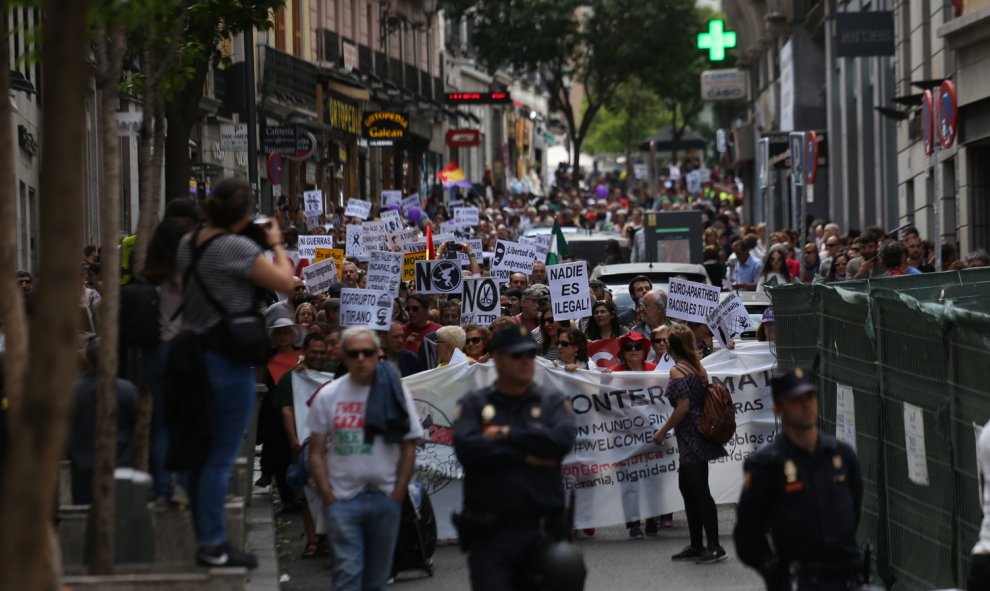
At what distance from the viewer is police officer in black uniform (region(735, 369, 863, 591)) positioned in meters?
7.42

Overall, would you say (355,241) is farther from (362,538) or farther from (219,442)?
(219,442)

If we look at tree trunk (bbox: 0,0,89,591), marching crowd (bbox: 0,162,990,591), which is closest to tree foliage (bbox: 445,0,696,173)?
marching crowd (bbox: 0,162,990,591)

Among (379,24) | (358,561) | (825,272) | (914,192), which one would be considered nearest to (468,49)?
(379,24)

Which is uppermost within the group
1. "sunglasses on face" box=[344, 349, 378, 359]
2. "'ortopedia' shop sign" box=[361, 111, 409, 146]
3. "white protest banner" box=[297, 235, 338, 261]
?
"'ortopedia' shop sign" box=[361, 111, 409, 146]

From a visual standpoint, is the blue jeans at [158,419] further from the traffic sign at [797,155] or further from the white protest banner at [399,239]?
the traffic sign at [797,155]

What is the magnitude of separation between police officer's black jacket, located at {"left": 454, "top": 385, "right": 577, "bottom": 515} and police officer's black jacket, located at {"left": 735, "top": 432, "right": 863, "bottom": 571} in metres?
0.86

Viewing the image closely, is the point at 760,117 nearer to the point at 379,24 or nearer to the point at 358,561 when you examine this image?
A: the point at 379,24

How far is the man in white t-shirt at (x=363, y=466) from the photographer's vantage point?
29.9 feet

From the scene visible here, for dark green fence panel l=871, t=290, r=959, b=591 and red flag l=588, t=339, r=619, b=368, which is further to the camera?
red flag l=588, t=339, r=619, b=368

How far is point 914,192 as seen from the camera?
30469 mm

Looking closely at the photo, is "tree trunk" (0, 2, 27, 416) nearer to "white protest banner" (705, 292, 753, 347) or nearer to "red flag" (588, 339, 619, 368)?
"red flag" (588, 339, 619, 368)

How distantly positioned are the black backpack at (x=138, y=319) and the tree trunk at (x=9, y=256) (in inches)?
56.1

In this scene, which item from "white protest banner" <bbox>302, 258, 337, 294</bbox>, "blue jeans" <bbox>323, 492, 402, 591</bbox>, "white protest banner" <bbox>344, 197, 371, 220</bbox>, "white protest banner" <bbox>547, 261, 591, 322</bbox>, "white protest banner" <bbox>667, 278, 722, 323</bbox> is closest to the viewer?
"blue jeans" <bbox>323, 492, 402, 591</bbox>

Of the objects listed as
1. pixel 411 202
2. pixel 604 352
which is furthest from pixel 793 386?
pixel 411 202
